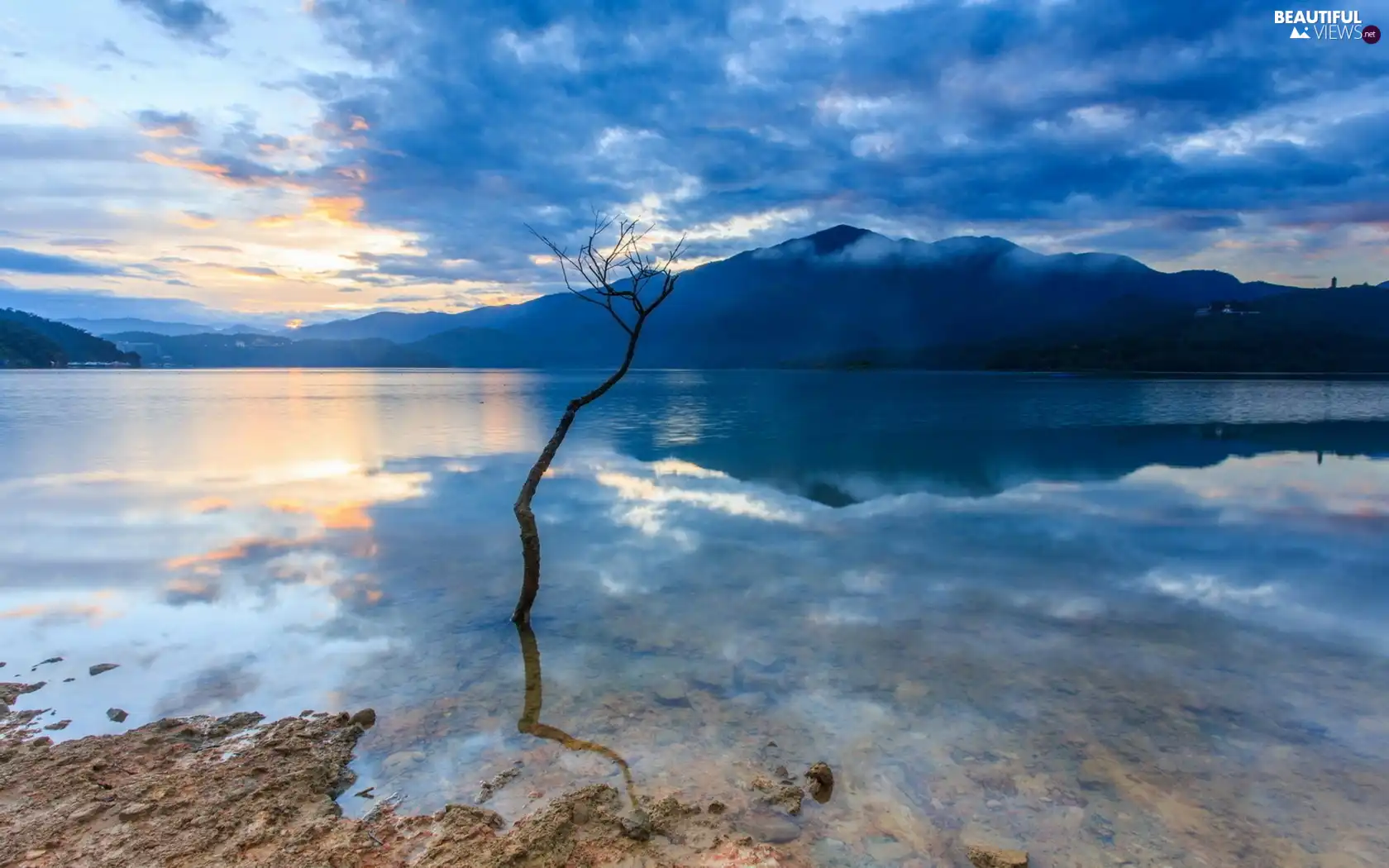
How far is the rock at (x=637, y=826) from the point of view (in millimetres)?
5363

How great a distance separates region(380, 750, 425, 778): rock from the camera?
20.9 feet

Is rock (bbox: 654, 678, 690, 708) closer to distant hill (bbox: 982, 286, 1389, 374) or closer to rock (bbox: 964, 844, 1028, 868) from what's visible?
rock (bbox: 964, 844, 1028, 868)

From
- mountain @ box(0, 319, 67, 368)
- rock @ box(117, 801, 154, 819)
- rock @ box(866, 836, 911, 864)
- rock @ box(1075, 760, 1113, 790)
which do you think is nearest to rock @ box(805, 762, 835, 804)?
rock @ box(866, 836, 911, 864)

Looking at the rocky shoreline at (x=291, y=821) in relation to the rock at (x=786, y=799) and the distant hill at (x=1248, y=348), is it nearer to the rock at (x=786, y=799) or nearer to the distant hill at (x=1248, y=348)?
the rock at (x=786, y=799)

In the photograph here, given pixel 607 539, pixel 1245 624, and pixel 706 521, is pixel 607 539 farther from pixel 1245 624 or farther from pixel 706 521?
pixel 1245 624

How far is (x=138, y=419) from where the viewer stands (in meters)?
47.1

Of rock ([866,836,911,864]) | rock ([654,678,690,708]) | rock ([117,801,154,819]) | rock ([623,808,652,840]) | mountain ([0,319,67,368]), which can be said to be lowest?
rock ([866,836,911,864])

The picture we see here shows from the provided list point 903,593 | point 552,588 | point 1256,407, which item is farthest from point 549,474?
point 1256,407

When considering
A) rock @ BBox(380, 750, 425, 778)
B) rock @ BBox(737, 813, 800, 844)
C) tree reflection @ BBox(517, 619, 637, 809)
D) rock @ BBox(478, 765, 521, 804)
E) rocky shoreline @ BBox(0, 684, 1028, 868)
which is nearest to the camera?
rocky shoreline @ BBox(0, 684, 1028, 868)

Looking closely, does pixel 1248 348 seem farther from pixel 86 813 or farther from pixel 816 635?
pixel 86 813

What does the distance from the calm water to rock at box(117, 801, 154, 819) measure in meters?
1.49

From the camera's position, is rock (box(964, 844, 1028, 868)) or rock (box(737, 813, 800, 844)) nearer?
rock (box(964, 844, 1028, 868))

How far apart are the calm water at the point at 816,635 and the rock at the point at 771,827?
0.16ft

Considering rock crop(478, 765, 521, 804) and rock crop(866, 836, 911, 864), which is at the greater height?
Result: rock crop(478, 765, 521, 804)
